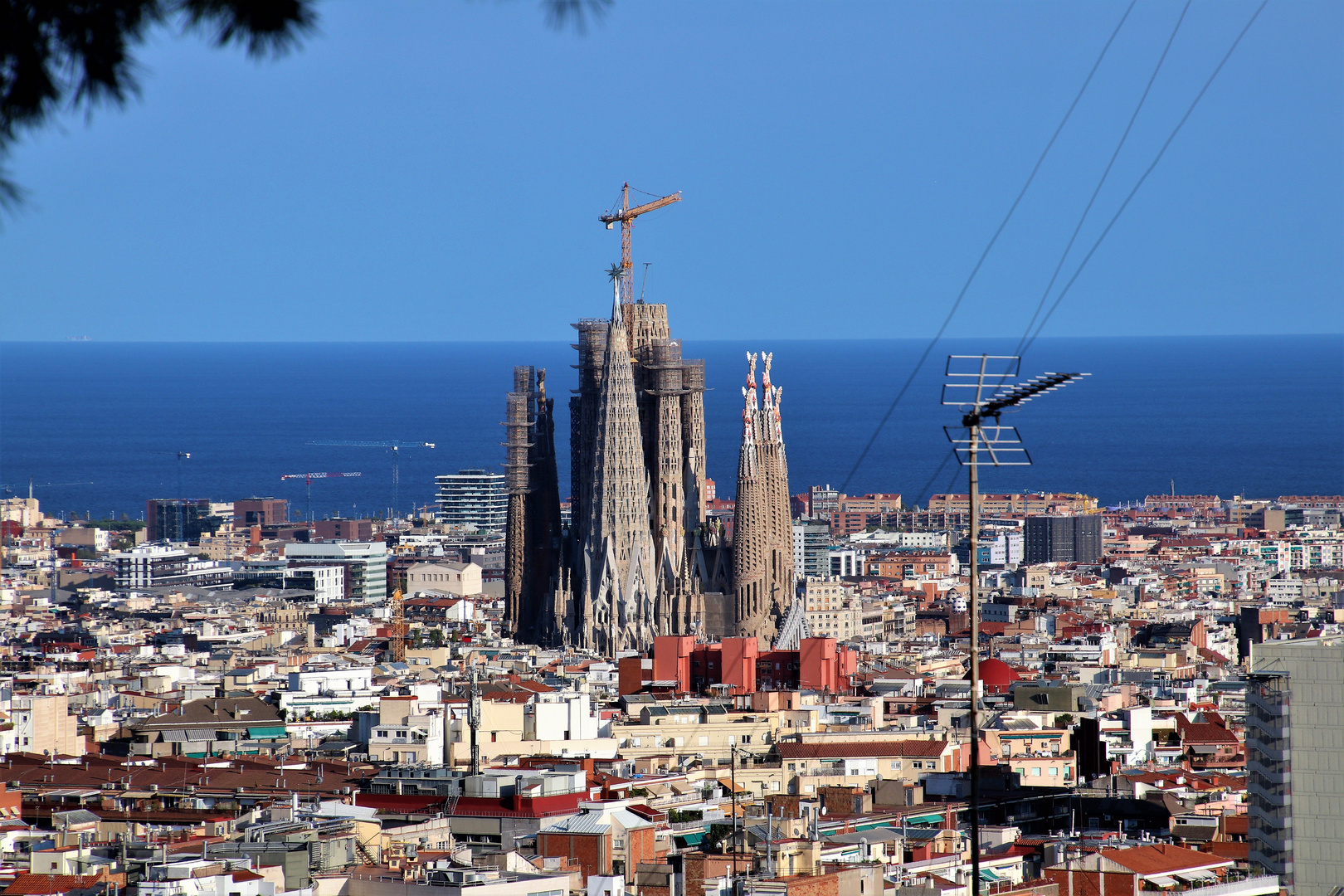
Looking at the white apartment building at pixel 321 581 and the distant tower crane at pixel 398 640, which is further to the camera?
the white apartment building at pixel 321 581

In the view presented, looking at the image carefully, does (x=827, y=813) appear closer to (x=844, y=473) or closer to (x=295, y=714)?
(x=295, y=714)

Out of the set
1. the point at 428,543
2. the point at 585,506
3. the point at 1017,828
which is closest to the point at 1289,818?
the point at 1017,828

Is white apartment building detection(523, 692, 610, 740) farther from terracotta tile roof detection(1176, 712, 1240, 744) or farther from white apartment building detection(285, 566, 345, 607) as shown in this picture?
white apartment building detection(285, 566, 345, 607)

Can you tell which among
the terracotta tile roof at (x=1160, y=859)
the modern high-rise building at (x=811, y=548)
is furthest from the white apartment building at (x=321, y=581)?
the terracotta tile roof at (x=1160, y=859)

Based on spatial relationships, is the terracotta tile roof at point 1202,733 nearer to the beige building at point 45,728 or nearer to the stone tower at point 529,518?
the beige building at point 45,728

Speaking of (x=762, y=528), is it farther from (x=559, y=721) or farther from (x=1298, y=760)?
(x=1298, y=760)

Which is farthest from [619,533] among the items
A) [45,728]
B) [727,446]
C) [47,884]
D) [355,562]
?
[727,446]

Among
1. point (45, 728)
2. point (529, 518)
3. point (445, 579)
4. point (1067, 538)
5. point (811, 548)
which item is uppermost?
point (529, 518)
